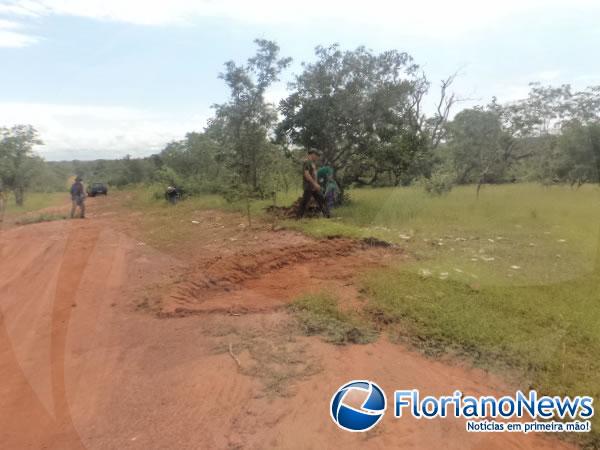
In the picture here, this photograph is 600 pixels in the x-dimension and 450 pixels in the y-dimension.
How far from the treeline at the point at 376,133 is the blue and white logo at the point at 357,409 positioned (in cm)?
886

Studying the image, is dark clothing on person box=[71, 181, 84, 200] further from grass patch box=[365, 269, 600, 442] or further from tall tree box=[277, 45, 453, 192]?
grass patch box=[365, 269, 600, 442]

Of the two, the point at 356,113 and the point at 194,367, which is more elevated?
the point at 356,113

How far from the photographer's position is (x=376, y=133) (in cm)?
1205

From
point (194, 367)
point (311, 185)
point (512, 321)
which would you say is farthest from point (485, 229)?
point (194, 367)

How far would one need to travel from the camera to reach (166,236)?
9.70m

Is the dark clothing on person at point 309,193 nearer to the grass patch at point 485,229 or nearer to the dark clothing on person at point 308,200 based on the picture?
the dark clothing on person at point 308,200

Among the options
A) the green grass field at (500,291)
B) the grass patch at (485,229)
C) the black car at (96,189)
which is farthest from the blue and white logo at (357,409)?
the black car at (96,189)

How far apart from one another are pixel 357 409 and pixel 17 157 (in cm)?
2486

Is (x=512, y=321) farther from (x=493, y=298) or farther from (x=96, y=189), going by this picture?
(x=96, y=189)

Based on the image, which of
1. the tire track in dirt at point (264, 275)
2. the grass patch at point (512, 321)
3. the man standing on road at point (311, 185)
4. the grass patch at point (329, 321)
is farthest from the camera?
the man standing on road at point (311, 185)

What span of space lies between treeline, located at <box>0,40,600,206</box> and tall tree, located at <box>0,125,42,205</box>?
1052 cm

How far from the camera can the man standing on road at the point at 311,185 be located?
982cm

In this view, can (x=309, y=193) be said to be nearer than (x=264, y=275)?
No

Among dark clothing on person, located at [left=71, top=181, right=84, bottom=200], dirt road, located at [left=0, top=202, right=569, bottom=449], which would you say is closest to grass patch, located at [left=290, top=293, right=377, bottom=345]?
dirt road, located at [left=0, top=202, right=569, bottom=449]
